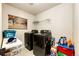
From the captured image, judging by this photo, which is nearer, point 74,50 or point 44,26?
point 74,50

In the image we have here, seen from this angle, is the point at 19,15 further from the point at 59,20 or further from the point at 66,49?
the point at 66,49

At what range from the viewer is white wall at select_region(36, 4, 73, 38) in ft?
2.97

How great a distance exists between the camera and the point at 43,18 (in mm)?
1061

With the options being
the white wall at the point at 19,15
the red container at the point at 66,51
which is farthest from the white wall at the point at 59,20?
the red container at the point at 66,51

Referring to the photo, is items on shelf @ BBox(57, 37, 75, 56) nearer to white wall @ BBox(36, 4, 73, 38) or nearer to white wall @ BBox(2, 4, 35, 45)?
white wall @ BBox(36, 4, 73, 38)

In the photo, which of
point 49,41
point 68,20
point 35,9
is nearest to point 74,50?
point 49,41

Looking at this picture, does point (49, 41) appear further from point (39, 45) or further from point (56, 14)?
point (56, 14)

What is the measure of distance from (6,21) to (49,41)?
27.4 inches

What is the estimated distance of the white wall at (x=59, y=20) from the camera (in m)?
0.91

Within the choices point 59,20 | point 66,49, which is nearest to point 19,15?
point 59,20

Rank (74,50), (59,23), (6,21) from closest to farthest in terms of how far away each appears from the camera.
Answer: (74,50)
(6,21)
(59,23)

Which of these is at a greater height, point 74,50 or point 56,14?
point 56,14

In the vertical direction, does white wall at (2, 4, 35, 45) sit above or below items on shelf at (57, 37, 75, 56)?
Result: above

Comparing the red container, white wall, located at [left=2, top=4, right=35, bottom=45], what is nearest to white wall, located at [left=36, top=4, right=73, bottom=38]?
white wall, located at [left=2, top=4, right=35, bottom=45]
